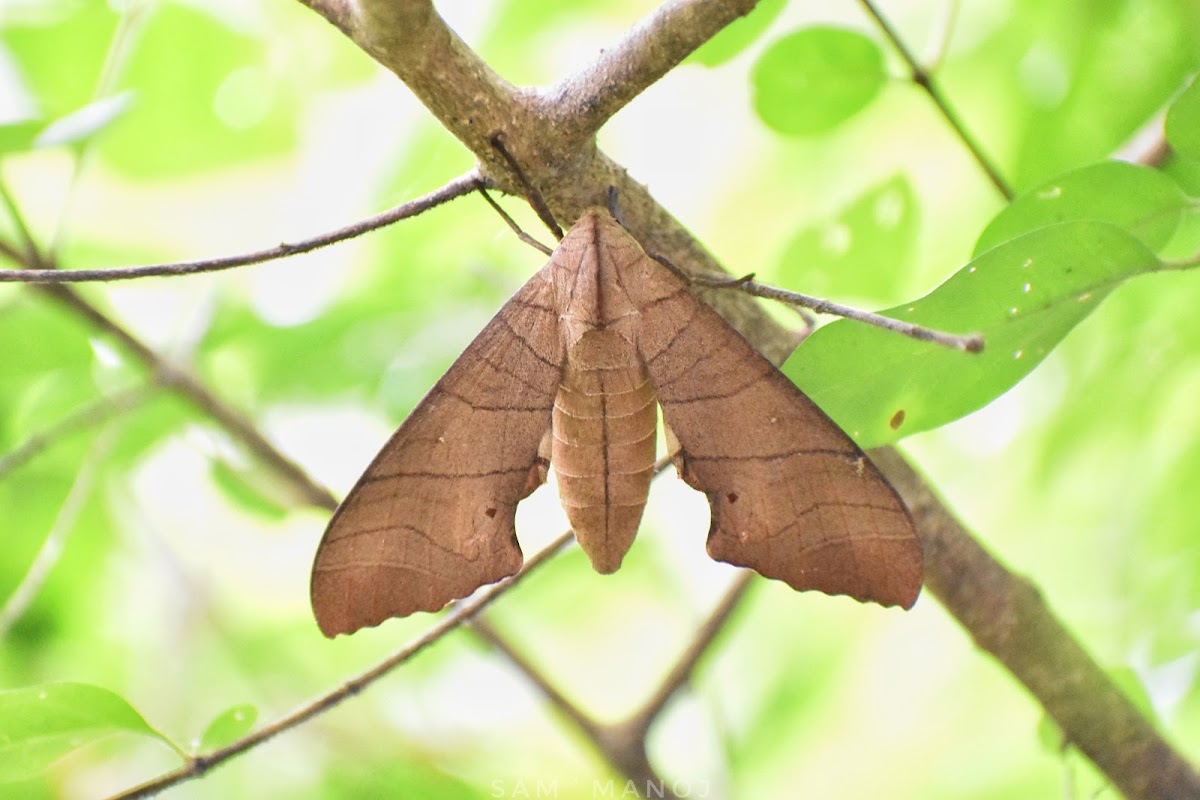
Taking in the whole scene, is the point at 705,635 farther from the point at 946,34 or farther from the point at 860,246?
the point at 946,34

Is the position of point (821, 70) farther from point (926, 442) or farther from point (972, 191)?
point (926, 442)

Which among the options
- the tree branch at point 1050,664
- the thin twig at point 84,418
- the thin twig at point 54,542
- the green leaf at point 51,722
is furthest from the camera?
the thin twig at point 84,418

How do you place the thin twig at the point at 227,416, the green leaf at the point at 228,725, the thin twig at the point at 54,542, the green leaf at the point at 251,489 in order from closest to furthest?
the green leaf at the point at 228,725 < the thin twig at the point at 54,542 < the thin twig at the point at 227,416 < the green leaf at the point at 251,489

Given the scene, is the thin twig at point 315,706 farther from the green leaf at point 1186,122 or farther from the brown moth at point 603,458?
the green leaf at point 1186,122

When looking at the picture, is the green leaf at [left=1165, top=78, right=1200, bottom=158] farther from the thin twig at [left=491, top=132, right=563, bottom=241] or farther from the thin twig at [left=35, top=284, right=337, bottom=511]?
the thin twig at [left=35, top=284, right=337, bottom=511]

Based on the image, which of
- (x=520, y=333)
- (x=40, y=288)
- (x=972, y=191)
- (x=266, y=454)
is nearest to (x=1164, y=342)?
(x=972, y=191)

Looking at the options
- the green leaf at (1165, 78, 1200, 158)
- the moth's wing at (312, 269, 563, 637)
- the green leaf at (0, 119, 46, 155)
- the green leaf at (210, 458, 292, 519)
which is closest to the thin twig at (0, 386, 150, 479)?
the green leaf at (210, 458, 292, 519)

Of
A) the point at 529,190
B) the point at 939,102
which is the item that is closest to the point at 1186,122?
the point at 939,102

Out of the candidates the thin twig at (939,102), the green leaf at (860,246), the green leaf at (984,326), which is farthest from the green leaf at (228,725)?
the thin twig at (939,102)
